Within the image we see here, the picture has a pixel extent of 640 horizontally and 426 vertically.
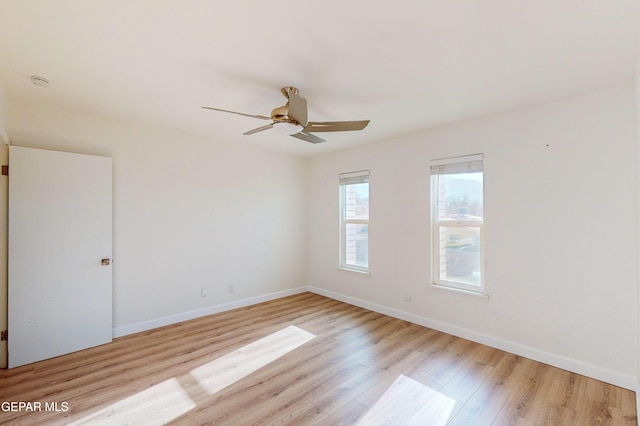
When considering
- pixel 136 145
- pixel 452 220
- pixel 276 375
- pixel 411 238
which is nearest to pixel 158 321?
pixel 276 375

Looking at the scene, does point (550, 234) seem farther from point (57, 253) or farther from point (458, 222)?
point (57, 253)

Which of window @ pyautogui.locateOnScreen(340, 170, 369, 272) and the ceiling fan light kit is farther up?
the ceiling fan light kit

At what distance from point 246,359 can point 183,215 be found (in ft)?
7.00

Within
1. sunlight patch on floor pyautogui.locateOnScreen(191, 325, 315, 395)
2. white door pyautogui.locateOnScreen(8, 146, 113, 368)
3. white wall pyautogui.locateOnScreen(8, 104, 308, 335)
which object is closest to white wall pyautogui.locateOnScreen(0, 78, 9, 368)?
white door pyautogui.locateOnScreen(8, 146, 113, 368)

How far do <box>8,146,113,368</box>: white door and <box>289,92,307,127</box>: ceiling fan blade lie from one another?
94.6 inches

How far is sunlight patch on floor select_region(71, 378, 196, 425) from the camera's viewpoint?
6.59 feet

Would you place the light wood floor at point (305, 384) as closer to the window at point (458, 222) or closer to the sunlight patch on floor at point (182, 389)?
the sunlight patch on floor at point (182, 389)

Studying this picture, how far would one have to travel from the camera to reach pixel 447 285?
358 centimetres

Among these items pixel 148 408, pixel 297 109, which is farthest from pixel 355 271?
pixel 148 408

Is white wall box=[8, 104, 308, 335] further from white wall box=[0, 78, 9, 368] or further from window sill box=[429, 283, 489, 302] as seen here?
window sill box=[429, 283, 489, 302]

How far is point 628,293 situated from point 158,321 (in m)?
4.96

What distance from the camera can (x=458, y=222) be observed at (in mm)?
3496

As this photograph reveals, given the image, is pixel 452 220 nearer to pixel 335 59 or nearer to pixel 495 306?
pixel 495 306

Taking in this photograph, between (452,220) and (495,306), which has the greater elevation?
(452,220)
